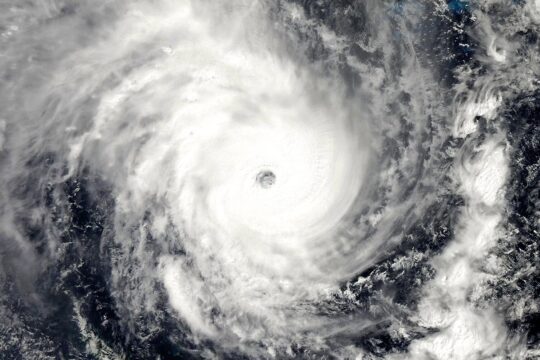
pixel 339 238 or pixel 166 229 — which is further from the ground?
pixel 339 238

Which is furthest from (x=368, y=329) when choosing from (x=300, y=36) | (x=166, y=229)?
(x=300, y=36)

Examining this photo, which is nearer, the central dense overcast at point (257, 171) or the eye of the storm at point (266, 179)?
the central dense overcast at point (257, 171)

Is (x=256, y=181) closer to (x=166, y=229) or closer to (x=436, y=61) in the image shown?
(x=166, y=229)

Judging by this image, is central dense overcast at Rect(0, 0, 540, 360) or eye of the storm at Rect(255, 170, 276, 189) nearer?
central dense overcast at Rect(0, 0, 540, 360)

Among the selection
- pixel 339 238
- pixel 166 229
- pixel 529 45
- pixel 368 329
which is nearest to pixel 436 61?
pixel 529 45

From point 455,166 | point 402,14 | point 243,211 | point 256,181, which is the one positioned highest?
point 402,14

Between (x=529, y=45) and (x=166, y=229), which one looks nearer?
(x=529, y=45)
